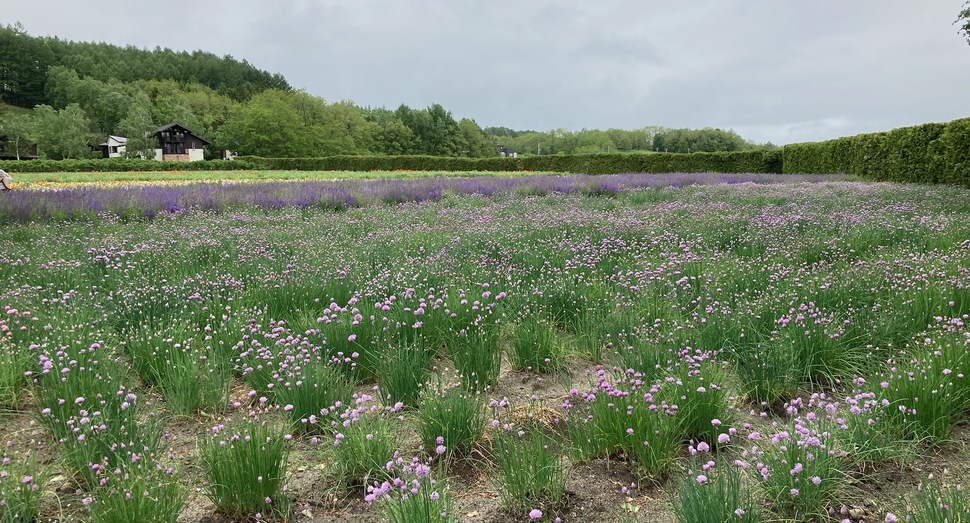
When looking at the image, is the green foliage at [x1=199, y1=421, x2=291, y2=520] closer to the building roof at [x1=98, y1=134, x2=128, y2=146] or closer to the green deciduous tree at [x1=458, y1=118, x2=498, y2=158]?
the green deciduous tree at [x1=458, y1=118, x2=498, y2=158]

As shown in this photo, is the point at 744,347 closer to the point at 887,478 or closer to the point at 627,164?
the point at 887,478

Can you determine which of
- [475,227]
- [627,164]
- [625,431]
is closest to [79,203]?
[475,227]

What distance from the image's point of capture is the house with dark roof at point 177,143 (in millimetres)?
90375

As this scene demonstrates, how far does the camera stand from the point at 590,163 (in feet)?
138

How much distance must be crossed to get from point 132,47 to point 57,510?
17255 cm

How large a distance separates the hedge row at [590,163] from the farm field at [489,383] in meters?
32.4

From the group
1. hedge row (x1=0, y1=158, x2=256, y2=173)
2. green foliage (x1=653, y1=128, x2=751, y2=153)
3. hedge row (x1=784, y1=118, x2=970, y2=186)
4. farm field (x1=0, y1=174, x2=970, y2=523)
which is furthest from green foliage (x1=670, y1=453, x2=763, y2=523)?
green foliage (x1=653, y1=128, x2=751, y2=153)

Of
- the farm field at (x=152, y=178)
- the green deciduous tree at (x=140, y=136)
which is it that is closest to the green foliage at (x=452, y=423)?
the farm field at (x=152, y=178)

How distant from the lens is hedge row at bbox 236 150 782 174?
117ft

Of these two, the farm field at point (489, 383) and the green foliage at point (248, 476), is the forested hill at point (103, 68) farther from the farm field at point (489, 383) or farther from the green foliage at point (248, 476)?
the green foliage at point (248, 476)

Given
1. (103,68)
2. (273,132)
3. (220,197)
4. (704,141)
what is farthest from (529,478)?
(103,68)

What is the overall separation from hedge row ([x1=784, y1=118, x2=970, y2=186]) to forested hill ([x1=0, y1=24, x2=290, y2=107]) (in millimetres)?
122257

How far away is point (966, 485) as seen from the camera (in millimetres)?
2207

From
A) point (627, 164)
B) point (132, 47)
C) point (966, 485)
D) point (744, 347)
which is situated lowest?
point (966, 485)
